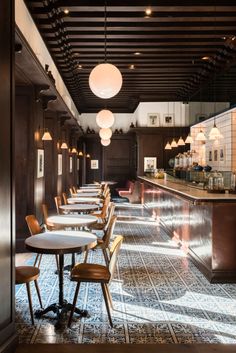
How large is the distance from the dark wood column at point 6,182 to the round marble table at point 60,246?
0.52m

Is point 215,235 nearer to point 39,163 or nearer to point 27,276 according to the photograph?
point 27,276

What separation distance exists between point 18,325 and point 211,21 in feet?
18.6

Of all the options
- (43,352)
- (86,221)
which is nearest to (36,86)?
(86,221)

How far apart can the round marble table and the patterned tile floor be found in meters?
0.12

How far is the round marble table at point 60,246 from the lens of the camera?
3492 millimetres

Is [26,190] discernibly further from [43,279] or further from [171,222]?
[171,222]

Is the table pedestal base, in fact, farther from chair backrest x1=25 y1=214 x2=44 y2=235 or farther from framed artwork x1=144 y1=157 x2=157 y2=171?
framed artwork x1=144 y1=157 x2=157 y2=171

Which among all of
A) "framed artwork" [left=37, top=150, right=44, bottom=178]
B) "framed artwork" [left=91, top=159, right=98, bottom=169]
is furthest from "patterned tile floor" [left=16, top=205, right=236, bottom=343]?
"framed artwork" [left=91, top=159, right=98, bottom=169]

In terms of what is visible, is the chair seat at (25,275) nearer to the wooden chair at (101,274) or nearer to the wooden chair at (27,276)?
the wooden chair at (27,276)

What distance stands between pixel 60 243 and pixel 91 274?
0.44m

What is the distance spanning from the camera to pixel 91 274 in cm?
353

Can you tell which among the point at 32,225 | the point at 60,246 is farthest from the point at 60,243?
the point at 32,225

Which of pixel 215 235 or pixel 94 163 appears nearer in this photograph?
pixel 215 235

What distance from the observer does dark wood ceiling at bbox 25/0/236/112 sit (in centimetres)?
582
